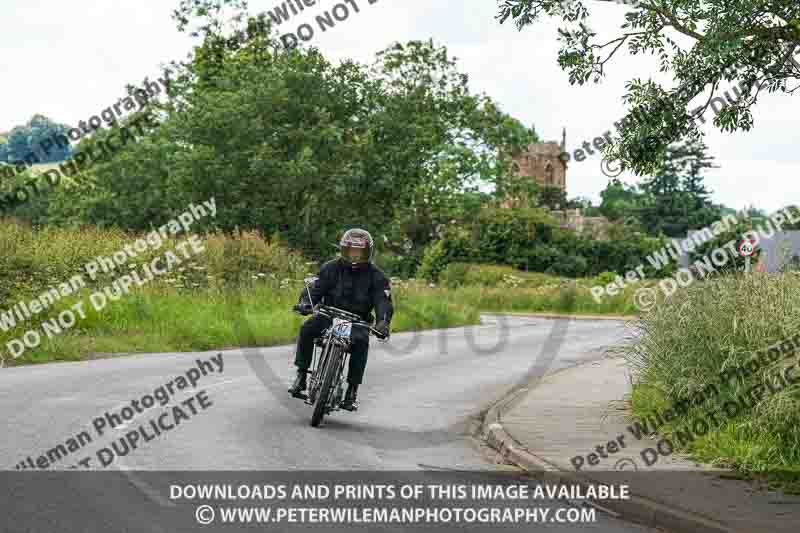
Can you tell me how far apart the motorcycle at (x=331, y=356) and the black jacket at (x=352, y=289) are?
0.13 meters

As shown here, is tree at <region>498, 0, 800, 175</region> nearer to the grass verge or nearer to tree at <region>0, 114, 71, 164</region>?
the grass verge

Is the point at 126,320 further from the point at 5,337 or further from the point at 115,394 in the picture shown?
the point at 115,394

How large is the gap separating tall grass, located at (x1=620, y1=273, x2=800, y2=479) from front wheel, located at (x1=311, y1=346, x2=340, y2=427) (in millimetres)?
3394

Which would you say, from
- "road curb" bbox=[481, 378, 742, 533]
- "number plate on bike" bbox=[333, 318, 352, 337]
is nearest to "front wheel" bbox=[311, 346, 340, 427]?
"number plate on bike" bbox=[333, 318, 352, 337]

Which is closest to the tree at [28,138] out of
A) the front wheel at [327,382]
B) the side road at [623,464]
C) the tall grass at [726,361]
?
the side road at [623,464]

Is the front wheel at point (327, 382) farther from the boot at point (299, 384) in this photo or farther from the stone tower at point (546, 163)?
the stone tower at point (546, 163)

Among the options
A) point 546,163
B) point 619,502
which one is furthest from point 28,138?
point 619,502

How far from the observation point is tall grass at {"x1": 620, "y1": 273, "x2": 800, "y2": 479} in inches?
399

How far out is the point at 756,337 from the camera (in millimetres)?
11195

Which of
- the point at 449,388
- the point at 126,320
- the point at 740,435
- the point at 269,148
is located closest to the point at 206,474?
the point at 740,435

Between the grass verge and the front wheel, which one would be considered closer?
the front wheel

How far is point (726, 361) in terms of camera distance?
35.9 ft

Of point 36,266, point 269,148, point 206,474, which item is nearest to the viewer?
point 206,474

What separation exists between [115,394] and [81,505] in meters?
7.15
